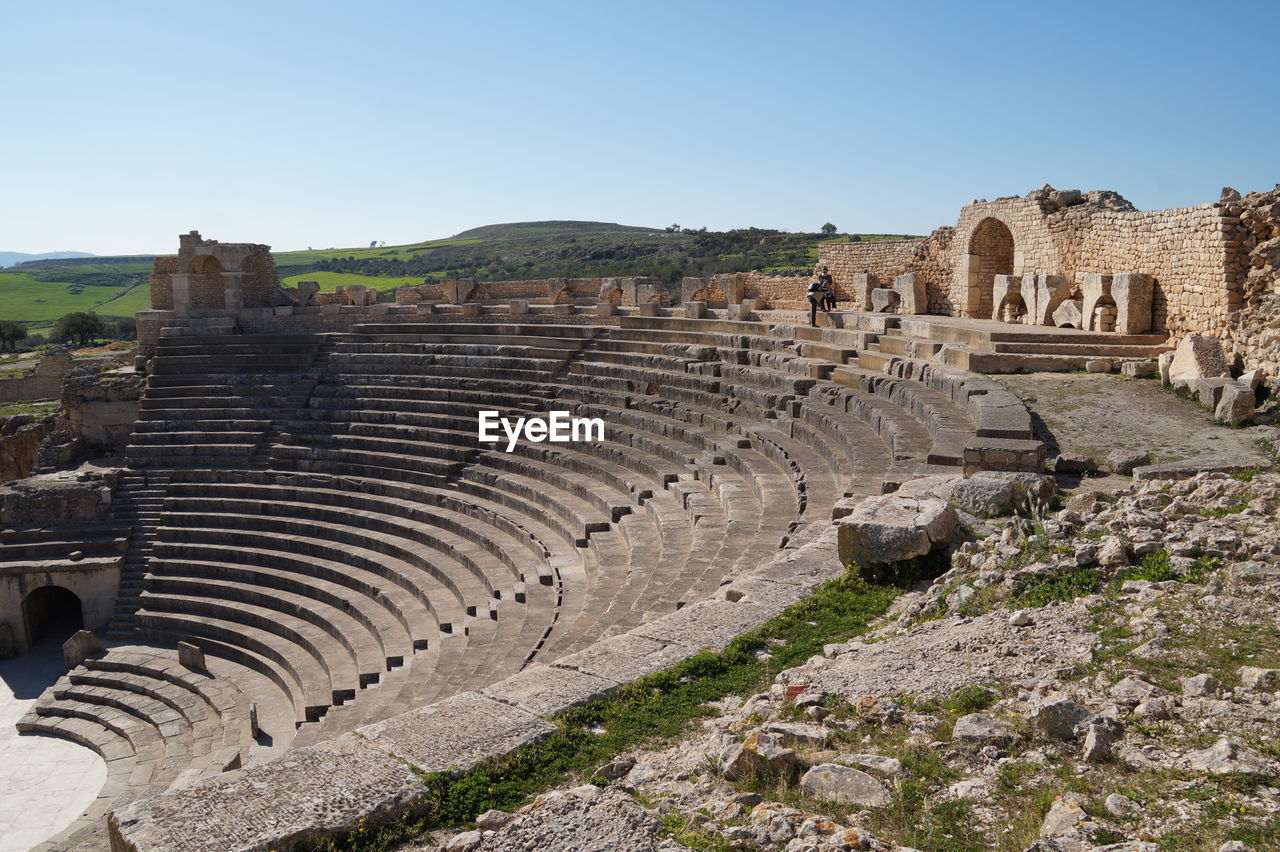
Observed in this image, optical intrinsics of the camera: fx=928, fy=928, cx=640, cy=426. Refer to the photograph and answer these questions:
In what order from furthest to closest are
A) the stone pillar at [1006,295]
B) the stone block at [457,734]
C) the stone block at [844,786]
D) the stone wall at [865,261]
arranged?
the stone wall at [865,261], the stone pillar at [1006,295], the stone block at [457,734], the stone block at [844,786]

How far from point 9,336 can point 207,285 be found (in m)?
52.2

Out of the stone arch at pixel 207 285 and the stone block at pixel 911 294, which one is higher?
the stone arch at pixel 207 285

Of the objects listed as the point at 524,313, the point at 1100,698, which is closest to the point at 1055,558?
the point at 1100,698

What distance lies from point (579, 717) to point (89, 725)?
11.4 meters

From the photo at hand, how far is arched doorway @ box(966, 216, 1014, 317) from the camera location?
17.0 meters

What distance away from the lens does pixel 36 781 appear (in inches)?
451

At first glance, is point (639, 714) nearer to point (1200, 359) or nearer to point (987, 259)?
point (1200, 359)

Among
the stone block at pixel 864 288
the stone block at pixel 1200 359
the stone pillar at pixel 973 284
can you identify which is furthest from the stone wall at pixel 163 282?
the stone block at pixel 1200 359

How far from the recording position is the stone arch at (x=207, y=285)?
22906mm

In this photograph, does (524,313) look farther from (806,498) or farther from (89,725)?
(806,498)

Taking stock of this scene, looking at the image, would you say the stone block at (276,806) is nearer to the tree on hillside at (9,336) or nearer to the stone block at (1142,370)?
the stone block at (1142,370)

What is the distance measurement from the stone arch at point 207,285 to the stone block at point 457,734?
21.2 metres

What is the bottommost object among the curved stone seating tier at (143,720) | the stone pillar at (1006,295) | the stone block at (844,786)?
the curved stone seating tier at (143,720)

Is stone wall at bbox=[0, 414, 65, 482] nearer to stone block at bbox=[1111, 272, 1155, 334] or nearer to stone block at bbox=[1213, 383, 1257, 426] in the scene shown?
stone block at bbox=[1111, 272, 1155, 334]
